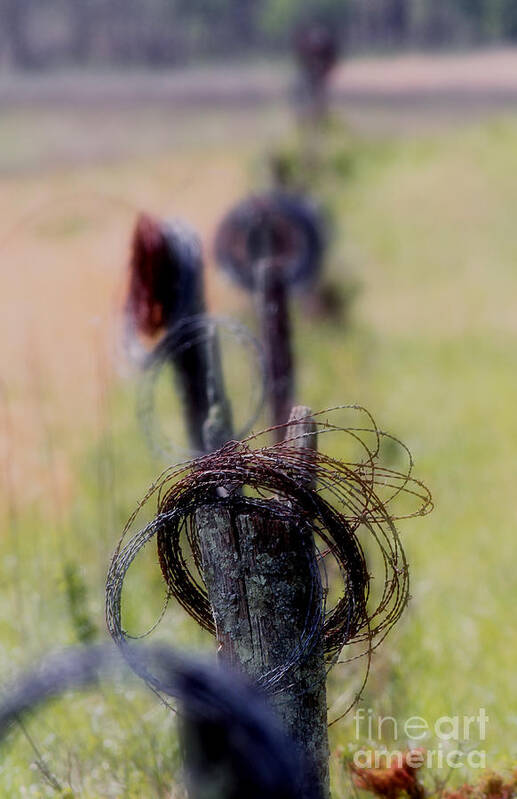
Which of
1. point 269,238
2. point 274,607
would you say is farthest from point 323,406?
point 274,607

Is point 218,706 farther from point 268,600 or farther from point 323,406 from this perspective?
point 323,406

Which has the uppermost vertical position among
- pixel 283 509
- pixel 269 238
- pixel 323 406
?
pixel 283 509

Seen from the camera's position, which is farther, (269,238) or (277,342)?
(269,238)

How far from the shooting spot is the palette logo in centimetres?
394

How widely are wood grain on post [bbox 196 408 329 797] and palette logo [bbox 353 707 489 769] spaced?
79 cm

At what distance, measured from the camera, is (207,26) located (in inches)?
1655

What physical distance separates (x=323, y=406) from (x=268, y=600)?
7.48 m

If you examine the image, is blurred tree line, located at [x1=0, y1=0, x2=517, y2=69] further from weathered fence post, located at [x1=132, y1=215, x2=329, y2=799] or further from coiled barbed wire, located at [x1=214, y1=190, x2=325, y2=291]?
weathered fence post, located at [x1=132, y1=215, x2=329, y2=799]

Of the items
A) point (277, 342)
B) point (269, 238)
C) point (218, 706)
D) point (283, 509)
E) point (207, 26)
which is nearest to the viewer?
point (218, 706)

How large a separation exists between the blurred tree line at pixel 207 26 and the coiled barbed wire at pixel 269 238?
28.0m

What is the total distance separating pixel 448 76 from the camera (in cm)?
3956

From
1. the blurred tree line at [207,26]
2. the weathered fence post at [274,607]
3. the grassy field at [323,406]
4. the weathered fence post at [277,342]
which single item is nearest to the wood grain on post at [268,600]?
the weathered fence post at [274,607]

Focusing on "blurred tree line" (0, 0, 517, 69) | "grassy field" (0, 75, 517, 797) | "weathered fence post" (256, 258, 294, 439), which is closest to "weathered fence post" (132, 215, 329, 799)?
"grassy field" (0, 75, 517, 797)

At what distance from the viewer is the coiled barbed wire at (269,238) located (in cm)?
1015
